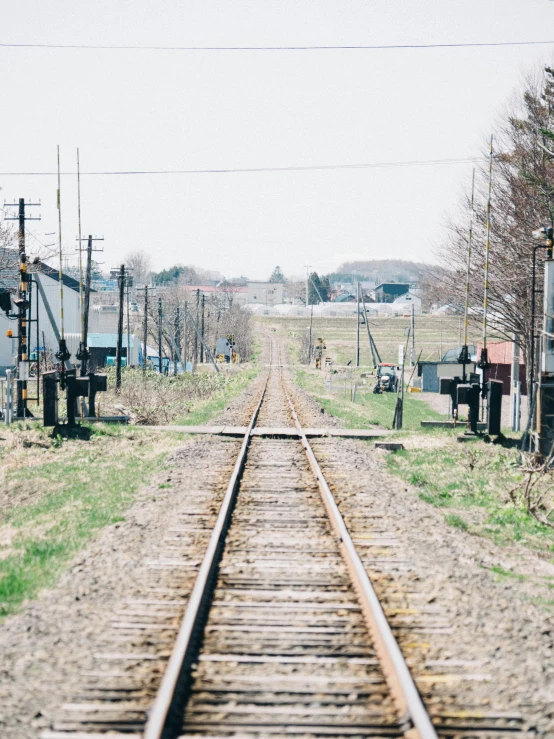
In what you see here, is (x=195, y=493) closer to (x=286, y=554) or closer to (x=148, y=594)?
(x=286, y=554)

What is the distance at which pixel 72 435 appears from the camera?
17.9m

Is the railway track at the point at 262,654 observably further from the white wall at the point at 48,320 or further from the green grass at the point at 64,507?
the white wall at the point at 48,320

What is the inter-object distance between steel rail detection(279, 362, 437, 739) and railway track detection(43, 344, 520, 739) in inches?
0.5

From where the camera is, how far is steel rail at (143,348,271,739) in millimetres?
4668

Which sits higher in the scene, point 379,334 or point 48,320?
point 379,334

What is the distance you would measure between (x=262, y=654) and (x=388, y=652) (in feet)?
2.93

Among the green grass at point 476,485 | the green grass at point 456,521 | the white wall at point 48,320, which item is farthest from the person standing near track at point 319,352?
the green grass at point 456,521

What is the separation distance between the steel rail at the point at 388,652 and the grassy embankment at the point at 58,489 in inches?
115

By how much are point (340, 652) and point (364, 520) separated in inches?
175

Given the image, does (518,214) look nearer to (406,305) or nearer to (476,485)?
(476,485)

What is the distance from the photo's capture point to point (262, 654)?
5836mm

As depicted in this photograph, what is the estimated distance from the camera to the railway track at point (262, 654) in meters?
4.82

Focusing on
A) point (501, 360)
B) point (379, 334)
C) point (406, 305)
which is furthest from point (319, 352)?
point (406, 305)

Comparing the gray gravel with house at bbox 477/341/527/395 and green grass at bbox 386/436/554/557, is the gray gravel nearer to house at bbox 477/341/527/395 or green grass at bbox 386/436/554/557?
green grass at bbox 386/436/554/557
